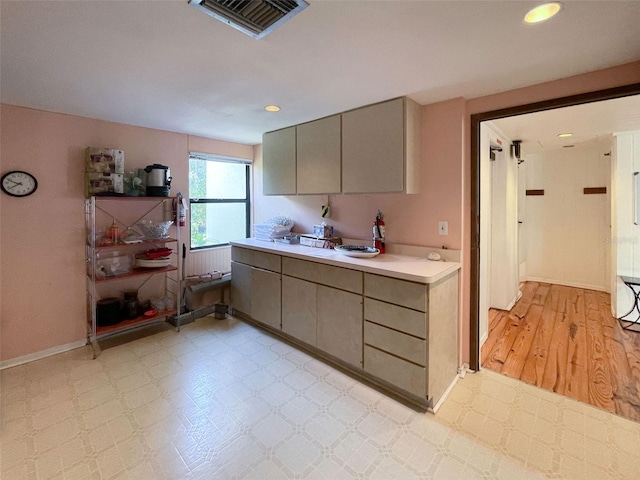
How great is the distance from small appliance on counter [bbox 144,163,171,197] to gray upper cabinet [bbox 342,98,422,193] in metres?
1.94

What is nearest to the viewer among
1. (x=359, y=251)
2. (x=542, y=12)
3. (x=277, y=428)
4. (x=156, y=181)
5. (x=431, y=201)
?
(x=542, y=12)

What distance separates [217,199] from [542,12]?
369cm

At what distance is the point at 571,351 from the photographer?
2789 mm

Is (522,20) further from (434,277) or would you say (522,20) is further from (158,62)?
(158,62)

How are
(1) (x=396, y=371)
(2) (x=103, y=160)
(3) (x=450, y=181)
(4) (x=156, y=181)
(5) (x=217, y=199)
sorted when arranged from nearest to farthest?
1. (1) (x=396, y=371)
2. (3) (x=450, y=181)
3. (2) (x=103, y=160)
4. (4) (x=156, y=181)
5. (5) (x=217, y=199)

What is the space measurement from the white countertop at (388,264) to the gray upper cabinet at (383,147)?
578 mm

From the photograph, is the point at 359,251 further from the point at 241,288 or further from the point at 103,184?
the point at 103,184

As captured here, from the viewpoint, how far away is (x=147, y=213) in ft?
11.0

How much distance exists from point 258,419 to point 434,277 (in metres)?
1.49

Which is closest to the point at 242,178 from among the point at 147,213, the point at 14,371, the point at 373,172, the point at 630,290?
the point at 147,213

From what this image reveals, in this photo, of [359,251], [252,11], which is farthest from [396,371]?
[252,11]

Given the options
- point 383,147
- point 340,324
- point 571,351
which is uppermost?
point 383,147

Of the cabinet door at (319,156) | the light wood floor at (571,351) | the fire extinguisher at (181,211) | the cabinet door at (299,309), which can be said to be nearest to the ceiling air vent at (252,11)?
the cabinet door at (319,156)

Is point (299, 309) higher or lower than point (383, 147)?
lower
